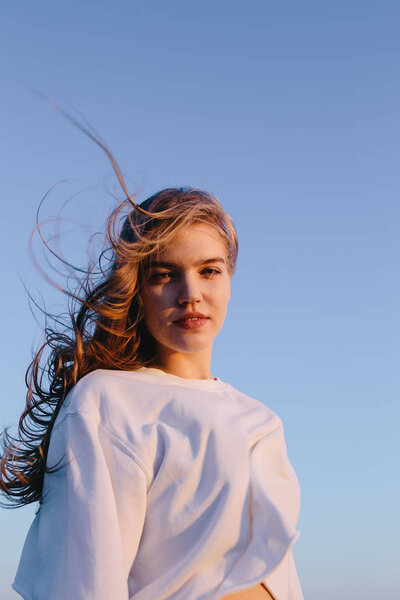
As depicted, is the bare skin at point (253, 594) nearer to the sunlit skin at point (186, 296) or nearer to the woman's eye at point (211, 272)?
the sunlit skin at point (186, 296)

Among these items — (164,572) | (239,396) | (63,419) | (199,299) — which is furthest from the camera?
(239,396)

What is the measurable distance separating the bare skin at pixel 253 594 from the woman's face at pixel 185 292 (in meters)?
0.99

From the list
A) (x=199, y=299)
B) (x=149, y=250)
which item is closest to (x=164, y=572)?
(x=199, y=299)

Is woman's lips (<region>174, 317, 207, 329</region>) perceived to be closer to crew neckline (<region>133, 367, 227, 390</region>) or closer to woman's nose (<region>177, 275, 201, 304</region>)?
woman's nose (<region>177, 275, 201, 304</region>)

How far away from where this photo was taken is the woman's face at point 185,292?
305 cm

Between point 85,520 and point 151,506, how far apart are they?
0.96 ft

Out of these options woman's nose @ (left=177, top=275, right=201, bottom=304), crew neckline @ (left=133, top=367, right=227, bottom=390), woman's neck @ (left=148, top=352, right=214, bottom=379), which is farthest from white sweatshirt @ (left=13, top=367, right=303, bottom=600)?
woman's nose @ (left=177, top=275, right=201, bottom=304)

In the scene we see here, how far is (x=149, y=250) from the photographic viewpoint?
3.05 m

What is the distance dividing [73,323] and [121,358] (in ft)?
0.87

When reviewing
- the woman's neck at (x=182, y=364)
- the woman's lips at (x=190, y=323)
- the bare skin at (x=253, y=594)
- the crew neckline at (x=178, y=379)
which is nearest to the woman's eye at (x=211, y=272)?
the woman's lips at (x=190, y=323)

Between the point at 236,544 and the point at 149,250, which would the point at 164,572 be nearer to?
the point at 236,544

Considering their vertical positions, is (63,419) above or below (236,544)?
above

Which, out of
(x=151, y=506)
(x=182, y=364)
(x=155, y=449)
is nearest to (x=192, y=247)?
(x=182, y=364)

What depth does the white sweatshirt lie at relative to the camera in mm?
2438
